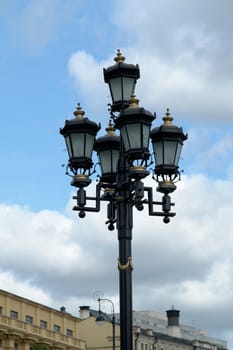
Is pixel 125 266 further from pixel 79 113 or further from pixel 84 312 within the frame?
pixel 84 312

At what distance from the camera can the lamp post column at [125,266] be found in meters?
14.7

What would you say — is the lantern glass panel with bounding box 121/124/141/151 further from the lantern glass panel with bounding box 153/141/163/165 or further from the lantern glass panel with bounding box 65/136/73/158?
the lantern glass panel with bounding box 65/136/73/158

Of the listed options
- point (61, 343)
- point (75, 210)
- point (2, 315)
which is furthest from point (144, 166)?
point (61, 343)

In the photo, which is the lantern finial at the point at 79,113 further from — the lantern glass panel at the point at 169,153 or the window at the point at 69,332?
the window at the point at 69,332

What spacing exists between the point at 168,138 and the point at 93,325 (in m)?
88.0

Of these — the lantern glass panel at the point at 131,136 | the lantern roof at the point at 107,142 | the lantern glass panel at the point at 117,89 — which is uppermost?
the lantern glass panel at the point at 117,89

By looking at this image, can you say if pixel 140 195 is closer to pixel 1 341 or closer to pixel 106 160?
pixel 106 160

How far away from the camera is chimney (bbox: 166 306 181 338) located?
391ft

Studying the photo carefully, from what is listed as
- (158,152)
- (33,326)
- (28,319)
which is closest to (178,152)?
(158,152)

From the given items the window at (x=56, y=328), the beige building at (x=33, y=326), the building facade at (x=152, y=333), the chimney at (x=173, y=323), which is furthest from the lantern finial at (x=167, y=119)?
the chimney at (x=173, y=323)

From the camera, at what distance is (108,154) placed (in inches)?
663

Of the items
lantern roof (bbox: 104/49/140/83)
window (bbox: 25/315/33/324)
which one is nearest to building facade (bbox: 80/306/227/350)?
window (bbox: 25/315/33/324)

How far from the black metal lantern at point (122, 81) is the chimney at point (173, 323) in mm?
104116

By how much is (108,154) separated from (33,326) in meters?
68.8
